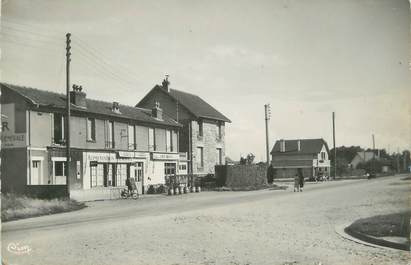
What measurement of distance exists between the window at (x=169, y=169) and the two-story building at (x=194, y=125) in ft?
10.8

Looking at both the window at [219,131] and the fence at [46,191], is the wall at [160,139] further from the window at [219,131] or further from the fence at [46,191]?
the fence at [46,191]

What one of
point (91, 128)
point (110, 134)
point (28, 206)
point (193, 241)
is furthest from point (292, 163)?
point (193, 241)

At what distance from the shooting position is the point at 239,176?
37.2 metres

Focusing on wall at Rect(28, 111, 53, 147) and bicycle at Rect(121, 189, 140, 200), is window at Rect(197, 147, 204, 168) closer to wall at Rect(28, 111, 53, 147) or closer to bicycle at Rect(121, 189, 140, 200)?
bicycle at Rect(121, 189, 140, 200)

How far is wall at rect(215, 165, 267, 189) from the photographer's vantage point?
122ft

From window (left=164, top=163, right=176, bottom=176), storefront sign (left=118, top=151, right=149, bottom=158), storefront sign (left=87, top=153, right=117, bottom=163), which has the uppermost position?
storefront sign (left=118, top=151, right=149, bottom=158)

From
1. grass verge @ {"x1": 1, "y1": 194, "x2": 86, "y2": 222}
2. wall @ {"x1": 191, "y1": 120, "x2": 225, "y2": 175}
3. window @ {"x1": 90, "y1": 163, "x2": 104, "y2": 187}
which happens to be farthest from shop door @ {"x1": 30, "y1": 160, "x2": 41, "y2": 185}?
wall @ {"x1": 191, "y1": 120, "x2": 225, "y2": 175}

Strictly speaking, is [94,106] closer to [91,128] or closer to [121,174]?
[91,128]

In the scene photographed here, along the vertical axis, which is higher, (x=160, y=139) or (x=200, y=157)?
(x=160, y=139)

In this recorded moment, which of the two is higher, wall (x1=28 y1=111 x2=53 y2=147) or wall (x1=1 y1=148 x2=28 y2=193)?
wall (x1=28 y1=111 x2=53 y2=147)

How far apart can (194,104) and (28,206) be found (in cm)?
2652

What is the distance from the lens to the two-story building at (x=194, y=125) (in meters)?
39.8

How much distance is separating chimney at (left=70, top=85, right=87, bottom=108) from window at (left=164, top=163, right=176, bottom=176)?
9.84 m

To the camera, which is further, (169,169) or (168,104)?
(168,104)
